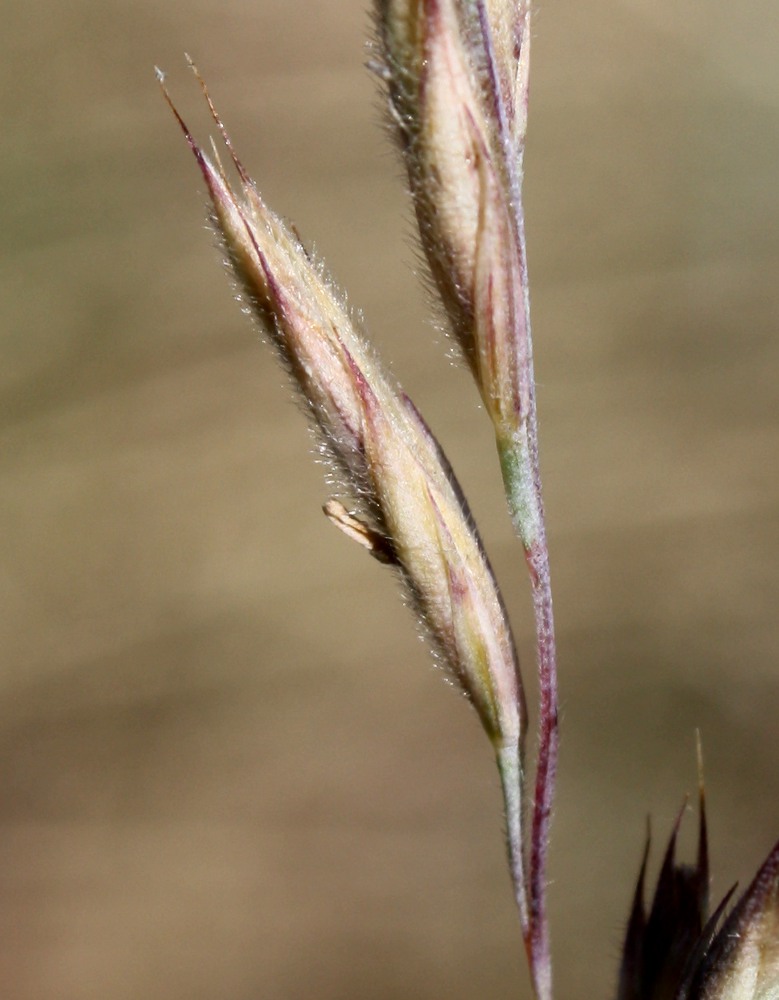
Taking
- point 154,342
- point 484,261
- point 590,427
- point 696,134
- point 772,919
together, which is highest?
point 696,134

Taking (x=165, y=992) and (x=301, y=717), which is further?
(x=301, y=717)

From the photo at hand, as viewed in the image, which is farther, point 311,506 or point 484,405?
point 311,506

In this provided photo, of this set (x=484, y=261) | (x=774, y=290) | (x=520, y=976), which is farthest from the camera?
(x=774, y=290)

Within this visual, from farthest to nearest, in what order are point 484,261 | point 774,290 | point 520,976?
point 774,290
point 520,976
point 484,261

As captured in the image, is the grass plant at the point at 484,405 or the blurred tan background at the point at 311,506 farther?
the blurred tan background at the point at 311,506

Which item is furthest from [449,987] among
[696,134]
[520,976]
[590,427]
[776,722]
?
[696,134]

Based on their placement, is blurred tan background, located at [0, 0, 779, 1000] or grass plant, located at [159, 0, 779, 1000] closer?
grass plant, located at [159, 0, 779, 1000]

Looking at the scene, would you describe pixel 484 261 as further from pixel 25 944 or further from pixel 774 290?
pixel 25 944

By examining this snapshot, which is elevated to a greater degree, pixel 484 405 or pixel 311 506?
pixel 311 506
